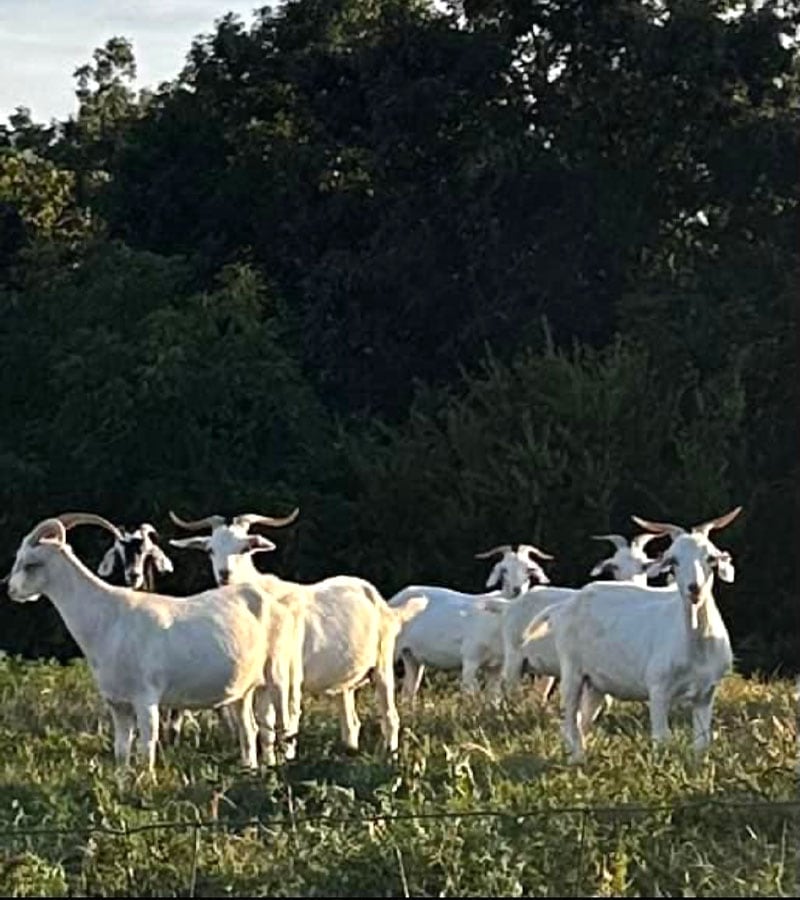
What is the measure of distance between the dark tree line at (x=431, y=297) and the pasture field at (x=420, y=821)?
14039mm

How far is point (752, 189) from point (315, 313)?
6.20 m

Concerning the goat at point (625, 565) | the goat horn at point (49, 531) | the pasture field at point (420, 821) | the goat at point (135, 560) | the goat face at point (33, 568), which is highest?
the goat horn at point (49, 531)

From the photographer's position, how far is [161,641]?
38.9ft

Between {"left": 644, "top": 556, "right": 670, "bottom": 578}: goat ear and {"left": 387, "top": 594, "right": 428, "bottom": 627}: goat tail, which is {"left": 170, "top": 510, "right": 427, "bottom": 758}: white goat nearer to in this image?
{"left": 387, "top": 594, "right": 428, "bottom": 627}: goat tail

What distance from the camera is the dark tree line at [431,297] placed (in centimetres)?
2697

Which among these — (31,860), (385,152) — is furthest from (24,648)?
(31,860)

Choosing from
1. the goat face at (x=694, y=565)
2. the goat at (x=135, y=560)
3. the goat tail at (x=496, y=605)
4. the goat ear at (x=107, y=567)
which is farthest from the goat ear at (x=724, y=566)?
the goat at (x=135, y=560)

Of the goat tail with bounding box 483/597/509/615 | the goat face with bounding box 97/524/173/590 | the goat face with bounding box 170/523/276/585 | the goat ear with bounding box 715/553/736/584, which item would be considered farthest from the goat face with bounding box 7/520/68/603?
the goat tail with bounding box 483/597/509/615

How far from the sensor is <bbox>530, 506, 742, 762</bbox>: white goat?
12.2 metres

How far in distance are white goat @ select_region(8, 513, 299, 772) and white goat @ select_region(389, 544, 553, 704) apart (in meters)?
4.23

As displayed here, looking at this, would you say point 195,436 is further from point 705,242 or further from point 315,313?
point 705,242

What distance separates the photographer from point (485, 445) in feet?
88.5

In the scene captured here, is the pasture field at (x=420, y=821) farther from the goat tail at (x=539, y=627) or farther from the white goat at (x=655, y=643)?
the goat tail at (x=539, y=627)

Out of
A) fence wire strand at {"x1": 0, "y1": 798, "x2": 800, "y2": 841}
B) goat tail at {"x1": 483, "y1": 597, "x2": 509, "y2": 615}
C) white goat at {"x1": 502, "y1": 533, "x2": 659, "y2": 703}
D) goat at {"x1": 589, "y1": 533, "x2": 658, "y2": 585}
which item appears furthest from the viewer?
goat at {"x1": 589, "y1": 533, "x2": 658, "y2": 585}
